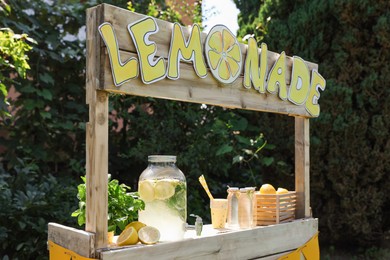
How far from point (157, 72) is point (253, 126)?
338cm

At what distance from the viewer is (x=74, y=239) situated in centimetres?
198

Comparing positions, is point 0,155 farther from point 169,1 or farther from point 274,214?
point 274,214

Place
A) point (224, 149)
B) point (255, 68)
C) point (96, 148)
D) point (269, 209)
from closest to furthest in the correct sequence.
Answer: point (96, 148) < point (255, 68) < point (269, 209) < point (224, 149)

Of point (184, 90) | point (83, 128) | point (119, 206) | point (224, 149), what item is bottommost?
point (119, 206)

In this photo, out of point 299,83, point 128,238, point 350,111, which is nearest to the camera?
point 128,238

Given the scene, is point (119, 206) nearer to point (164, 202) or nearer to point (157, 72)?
point (164, 202)

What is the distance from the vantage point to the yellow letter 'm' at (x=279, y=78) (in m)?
2.73

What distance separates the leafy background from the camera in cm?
481

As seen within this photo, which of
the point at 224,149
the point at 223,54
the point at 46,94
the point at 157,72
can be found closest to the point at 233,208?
the point at 223,54

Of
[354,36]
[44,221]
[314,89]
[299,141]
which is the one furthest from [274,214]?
[354,36]

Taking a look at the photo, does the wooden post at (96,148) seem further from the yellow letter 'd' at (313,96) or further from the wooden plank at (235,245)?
the yellow letter 'd' at (313,96)

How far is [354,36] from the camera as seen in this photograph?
4.82m

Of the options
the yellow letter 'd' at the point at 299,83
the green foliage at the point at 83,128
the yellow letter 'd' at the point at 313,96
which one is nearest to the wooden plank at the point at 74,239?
the yellow letter 'd' at the point at 299,83

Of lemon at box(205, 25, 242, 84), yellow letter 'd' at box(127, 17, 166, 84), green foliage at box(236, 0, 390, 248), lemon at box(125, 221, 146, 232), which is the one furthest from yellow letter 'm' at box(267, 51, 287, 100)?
green foliage at box(236, 0, 390, 248)
